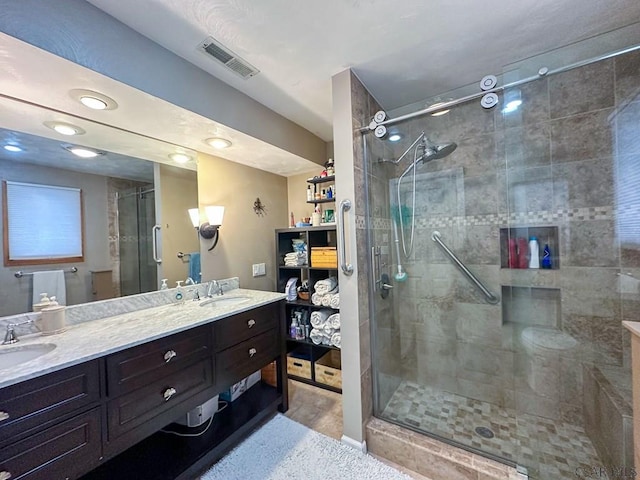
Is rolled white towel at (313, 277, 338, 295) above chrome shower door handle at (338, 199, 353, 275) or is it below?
below

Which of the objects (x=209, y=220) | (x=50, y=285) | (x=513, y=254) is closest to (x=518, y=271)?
(x=513, y=254)

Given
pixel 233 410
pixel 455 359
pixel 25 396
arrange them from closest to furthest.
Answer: pixel 25 396
pixel 233 410
pixel 455 359

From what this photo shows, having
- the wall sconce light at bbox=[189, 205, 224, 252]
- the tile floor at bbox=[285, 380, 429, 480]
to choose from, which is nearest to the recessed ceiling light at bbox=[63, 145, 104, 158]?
the wall sconce light at bbox=[189, 205, 224, 252]

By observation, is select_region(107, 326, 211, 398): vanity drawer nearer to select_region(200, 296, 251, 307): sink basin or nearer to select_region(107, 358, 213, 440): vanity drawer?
select_region(107, 358, 213, 440): vanity drawer

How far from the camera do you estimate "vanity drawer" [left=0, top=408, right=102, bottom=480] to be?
2.66 ft

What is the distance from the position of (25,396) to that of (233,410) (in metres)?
1.27

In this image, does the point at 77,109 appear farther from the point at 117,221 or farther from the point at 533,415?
the point at 533,415

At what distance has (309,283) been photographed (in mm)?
2326

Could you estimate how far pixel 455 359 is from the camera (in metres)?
2.03

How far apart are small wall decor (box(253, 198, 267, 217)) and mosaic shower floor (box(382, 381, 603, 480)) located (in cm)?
204

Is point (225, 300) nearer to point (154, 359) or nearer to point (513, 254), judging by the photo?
point (154, 359)

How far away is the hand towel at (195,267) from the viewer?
203 cm

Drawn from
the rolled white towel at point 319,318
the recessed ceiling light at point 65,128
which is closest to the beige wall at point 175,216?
the recessed ceiling light at point 65,128

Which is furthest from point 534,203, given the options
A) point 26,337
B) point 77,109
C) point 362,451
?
point 26,337
